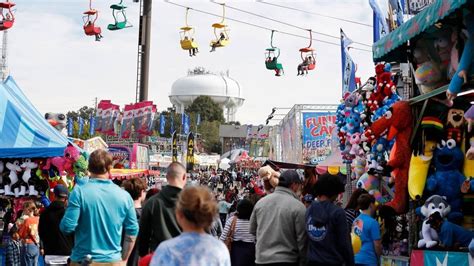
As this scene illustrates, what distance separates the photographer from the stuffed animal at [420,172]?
8148mm

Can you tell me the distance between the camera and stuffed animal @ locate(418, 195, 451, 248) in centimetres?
769

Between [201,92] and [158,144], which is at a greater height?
[201,92]

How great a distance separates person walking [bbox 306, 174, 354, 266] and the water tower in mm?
129537

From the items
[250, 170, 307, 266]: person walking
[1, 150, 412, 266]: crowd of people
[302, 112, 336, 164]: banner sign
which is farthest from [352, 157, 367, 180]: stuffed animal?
[302, 112, 336, 164]: banner sign

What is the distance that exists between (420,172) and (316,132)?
44.4ft

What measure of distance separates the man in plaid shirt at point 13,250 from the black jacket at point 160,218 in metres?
6.12

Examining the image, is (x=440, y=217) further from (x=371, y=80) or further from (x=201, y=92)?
(x=201, y=92)

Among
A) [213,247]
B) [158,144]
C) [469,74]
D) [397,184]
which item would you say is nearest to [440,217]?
[397,184]

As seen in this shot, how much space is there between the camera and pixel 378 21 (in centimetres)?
1487

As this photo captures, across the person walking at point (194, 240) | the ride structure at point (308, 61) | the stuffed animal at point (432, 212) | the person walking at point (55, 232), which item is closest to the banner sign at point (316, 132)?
the ride structure at point (308, 61)

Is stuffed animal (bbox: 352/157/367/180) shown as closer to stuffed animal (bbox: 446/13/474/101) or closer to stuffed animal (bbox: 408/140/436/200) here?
stuffed animal (bbox: 408/140/436/200)

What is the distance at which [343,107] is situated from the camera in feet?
40.6

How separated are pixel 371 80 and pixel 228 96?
13221cm

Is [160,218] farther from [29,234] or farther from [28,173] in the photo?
[28,173]
